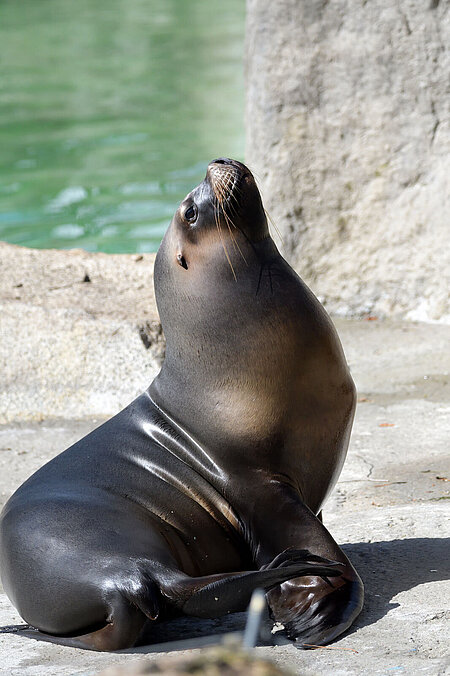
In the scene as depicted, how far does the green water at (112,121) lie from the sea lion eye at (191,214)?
8.46 meters

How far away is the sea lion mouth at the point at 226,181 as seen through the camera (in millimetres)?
3645

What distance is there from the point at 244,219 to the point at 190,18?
25.1 meters

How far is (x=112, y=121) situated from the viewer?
17.7 meters

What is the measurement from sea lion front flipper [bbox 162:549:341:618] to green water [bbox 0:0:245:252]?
9277 mm

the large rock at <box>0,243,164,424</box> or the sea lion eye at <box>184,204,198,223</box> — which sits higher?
the sea lion eye at <box>184,204,198,223</box>

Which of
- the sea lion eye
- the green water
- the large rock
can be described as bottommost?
the green water

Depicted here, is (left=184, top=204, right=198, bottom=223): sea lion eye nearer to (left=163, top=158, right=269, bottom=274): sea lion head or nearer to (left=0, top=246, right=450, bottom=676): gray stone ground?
(left=163, top=158, right=269, bottom=274): sea lion head

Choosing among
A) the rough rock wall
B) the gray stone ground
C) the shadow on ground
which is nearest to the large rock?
the gray stone ground

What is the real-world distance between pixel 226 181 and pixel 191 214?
0.19 meters

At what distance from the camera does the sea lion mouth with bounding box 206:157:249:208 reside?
3645 mm

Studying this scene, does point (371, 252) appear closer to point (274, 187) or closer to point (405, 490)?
point (274, 187)

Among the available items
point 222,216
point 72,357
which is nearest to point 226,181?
point 222,216

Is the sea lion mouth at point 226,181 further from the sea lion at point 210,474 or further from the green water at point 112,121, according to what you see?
the green water at point 112,121

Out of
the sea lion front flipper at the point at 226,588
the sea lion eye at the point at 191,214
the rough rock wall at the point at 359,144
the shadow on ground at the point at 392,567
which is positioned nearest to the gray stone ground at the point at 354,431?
the shadow on ground at the point at 392,567
